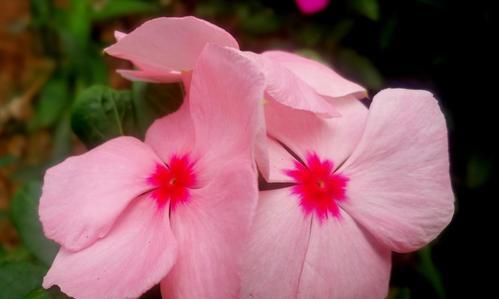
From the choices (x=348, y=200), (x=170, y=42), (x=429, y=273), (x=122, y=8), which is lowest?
(x=429, y=273)

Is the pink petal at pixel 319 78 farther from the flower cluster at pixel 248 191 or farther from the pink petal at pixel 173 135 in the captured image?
the pink petal at pixel 173 135

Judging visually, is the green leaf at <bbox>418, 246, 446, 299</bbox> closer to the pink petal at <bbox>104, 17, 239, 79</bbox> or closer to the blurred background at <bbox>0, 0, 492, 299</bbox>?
the blurred background at <bbox>0, 0, 492, 299</bbox>

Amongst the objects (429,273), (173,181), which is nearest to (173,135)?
(173,181)

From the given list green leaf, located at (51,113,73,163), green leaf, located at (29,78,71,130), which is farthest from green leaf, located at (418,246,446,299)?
green leaf, located at (29,78,71,130)

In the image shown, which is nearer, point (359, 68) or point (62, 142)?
point (359, 68)

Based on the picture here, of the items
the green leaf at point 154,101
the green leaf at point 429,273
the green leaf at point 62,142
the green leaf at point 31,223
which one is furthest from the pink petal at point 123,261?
the green leaf at point 62,142

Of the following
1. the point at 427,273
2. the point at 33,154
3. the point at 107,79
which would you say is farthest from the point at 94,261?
the point at 33,154

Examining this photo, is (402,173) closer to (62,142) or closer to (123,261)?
(123,261)
